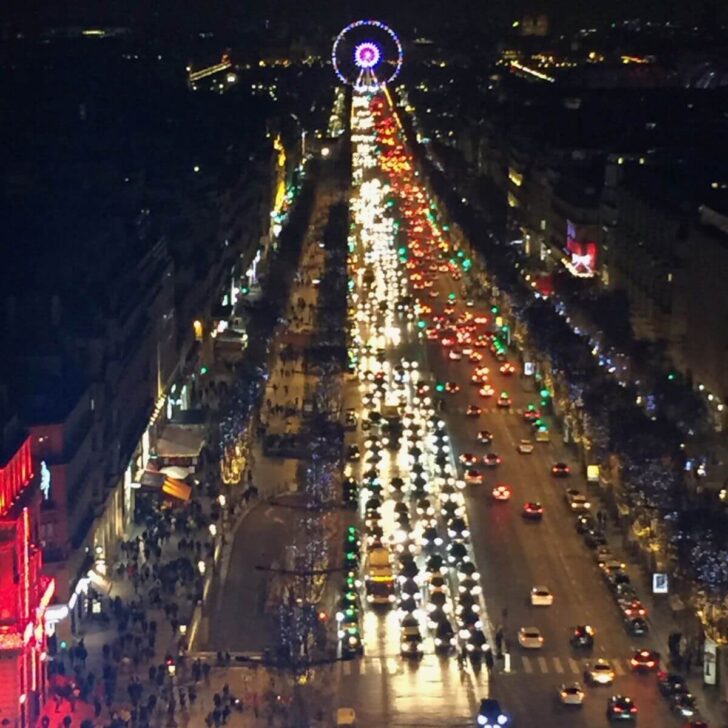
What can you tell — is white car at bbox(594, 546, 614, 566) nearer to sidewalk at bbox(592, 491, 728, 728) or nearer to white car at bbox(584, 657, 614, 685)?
sidewalk at bbox(592, 491, 728, 728)

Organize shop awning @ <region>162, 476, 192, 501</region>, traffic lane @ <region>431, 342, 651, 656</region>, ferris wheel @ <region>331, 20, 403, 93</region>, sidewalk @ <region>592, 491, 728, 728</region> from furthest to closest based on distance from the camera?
ferris wheel @ <region>331, 20, 403, 93</region>, shop awning @ <region>162, 476, 192, 501</region>, traffic lane @ <region>431, 342, 651, 656</region>, sidewalk @ <region>592, 491, 728, 728</region>

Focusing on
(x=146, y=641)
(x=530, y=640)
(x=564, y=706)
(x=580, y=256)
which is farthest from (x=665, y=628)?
(x=580, y=256)

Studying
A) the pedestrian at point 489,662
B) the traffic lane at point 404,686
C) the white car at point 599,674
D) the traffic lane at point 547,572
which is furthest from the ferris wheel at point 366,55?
the white car at point 599,674

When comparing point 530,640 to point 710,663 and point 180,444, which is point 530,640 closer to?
point 710,663

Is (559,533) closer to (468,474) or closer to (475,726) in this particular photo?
(468,474)

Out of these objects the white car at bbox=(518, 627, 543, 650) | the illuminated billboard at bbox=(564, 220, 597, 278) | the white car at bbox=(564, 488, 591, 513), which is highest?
the illuminated billboard at bbox=(564, 220, 597, 278)

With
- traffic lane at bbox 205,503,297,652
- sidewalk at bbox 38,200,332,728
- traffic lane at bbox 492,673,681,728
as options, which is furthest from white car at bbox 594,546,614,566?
sidewalk at bbox 38,200,332,728
